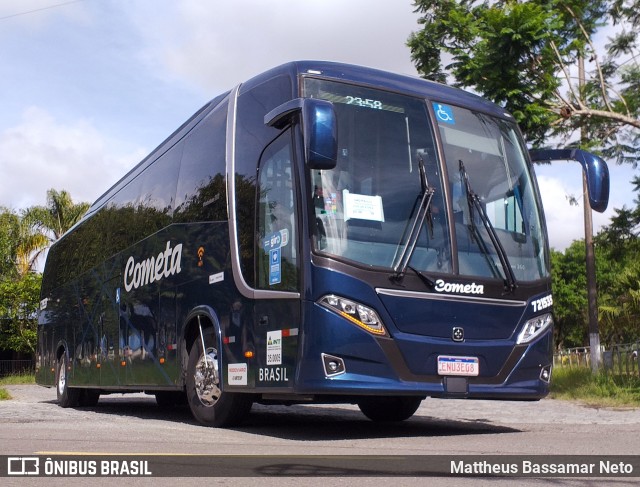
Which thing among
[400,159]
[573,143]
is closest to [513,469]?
[400,159]

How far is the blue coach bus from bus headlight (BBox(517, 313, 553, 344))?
0.02m

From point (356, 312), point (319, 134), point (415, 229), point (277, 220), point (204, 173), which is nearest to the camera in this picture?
point (319, 134)

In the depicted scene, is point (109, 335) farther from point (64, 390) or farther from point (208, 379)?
point (208, 379)

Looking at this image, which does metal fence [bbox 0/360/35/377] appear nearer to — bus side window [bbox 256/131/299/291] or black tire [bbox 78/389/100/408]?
black tire [bbox 78/389/100/408]

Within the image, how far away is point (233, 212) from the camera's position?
945 centimetres

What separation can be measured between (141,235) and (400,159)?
5.30 m

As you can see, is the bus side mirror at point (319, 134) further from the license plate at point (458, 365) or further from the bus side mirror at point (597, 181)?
the bus side mirror at point (597, 181)

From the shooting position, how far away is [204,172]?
34.7 ft

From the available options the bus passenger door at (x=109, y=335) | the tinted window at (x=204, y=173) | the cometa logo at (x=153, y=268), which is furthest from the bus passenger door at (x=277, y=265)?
the bus passenger door at (x=109, y=335)

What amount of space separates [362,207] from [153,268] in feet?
14.9

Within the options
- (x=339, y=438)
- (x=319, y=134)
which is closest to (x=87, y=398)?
(x=339, y=438)

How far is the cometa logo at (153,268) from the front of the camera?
11082mm

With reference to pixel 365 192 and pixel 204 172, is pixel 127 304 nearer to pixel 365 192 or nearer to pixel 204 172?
pixel 204 172

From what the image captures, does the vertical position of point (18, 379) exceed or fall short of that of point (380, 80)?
it falls short
